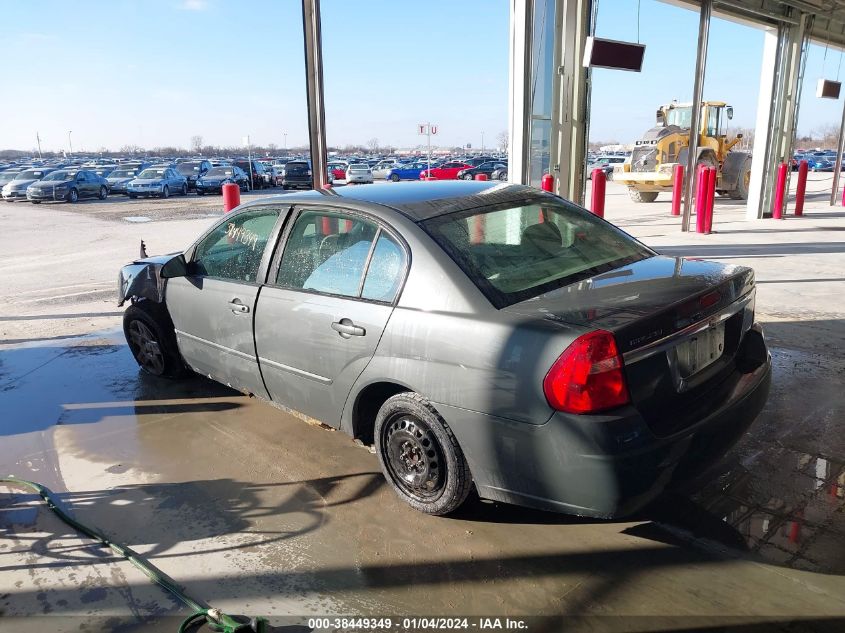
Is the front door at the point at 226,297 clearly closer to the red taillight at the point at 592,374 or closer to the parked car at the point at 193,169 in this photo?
the red taillight at the point at 592,374

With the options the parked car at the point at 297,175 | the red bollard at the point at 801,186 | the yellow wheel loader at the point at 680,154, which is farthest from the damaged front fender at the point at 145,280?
the parked car at the point at 297,175

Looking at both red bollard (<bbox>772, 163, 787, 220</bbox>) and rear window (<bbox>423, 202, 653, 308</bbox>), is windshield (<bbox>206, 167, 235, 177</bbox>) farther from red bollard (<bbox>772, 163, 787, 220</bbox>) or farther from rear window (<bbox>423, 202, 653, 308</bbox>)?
rear window (<bbox>423, 202, 653, 308</bbox>)

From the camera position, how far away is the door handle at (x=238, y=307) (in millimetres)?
3957

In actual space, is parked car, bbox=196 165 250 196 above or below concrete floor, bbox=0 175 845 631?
above

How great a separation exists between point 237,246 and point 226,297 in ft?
1.27

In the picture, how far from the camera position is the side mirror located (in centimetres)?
450

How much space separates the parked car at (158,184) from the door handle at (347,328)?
28892 millimetres

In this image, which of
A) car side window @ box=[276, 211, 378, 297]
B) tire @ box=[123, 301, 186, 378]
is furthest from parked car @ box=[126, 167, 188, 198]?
car side window @ box=[276, 211, 378, 297]

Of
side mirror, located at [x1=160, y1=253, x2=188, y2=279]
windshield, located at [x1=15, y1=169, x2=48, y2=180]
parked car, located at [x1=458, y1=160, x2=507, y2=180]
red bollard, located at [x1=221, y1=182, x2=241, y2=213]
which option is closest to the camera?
side mirror, located at [x1=160, y1=253, x2=188, y2=279]

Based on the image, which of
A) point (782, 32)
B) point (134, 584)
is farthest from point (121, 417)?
point (782, 32)

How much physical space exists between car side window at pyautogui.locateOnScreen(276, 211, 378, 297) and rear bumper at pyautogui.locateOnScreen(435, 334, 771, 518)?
0.96 meters

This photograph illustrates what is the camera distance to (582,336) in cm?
249

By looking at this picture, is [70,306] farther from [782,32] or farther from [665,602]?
[782,32]

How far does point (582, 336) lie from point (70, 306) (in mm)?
7420
